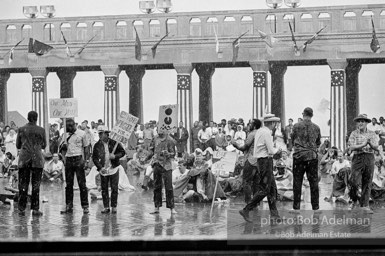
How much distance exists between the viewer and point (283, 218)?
12.6 m

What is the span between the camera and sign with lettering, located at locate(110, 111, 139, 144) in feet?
47.4

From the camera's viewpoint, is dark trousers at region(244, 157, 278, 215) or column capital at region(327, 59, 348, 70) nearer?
dark trousers at region(244, 157, 278, 215)

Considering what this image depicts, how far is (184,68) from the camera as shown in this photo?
32562 millimetres

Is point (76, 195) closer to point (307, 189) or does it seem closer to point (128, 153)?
point (307, 189)

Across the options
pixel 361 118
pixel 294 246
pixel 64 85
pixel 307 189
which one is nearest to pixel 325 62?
pixel 64 85

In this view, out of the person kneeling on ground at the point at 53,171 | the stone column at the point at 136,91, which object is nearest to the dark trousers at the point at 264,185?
the person kneeling on ground at the point at 53,171

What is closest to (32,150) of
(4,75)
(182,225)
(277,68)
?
(182,225)

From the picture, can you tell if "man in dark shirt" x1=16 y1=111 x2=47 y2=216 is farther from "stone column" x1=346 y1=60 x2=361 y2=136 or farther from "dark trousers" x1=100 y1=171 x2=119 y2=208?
"stone column" x1=346 y1=60 x2=361 y2=136

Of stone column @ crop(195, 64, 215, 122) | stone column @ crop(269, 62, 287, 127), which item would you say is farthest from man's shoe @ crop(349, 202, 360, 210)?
stone column @ crop(195, 64, 215, 122)

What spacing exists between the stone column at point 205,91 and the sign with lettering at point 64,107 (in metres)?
15.8

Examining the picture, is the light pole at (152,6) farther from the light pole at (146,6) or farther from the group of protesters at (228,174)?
the group of protesters at (228,174)

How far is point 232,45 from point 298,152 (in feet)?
61.1

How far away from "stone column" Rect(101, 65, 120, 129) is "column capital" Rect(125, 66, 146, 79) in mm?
999

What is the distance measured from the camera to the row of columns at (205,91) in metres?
31.5
